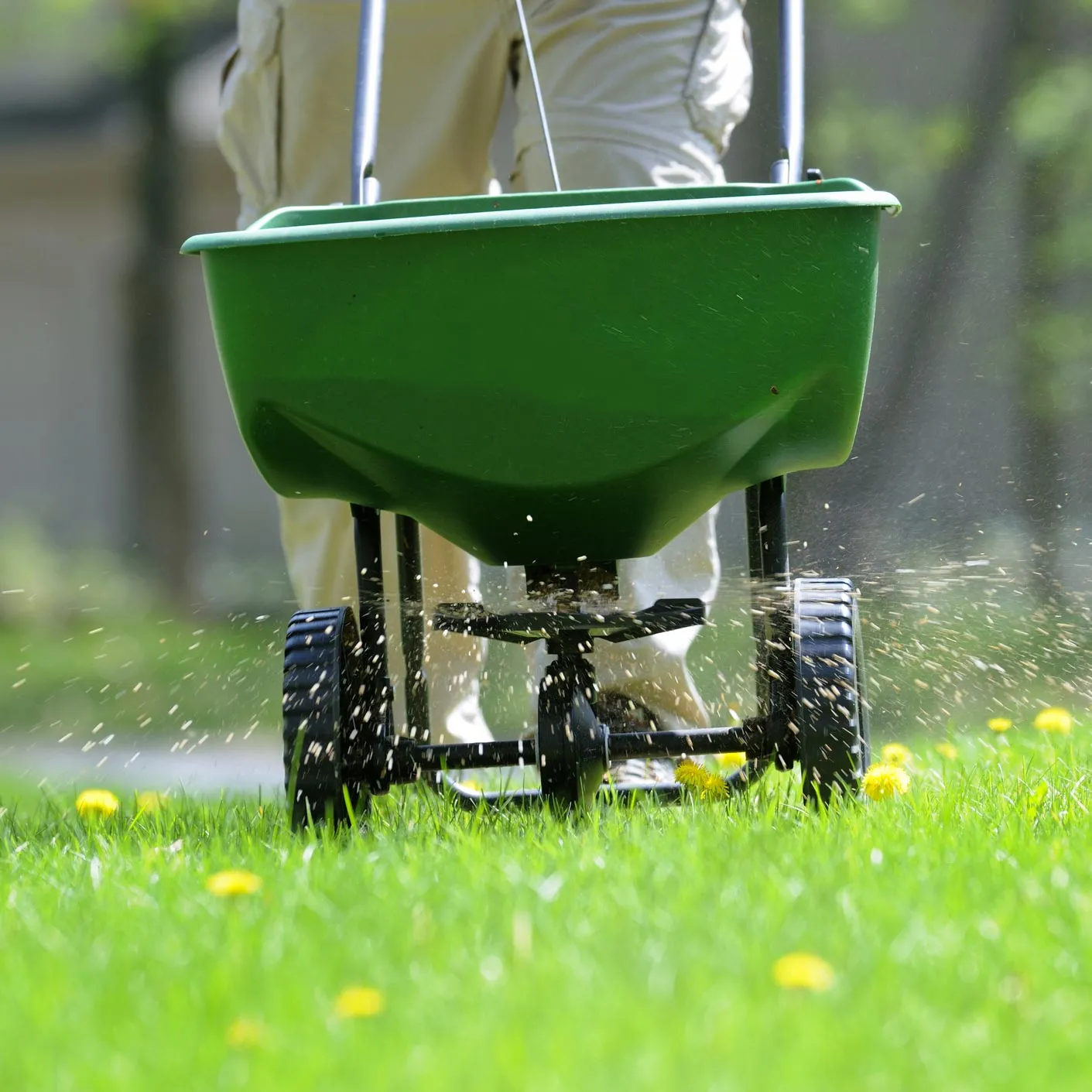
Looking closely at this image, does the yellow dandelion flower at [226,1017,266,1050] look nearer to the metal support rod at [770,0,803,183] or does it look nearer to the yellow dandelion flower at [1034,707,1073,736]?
the metal support rod at [770,0,803,183]

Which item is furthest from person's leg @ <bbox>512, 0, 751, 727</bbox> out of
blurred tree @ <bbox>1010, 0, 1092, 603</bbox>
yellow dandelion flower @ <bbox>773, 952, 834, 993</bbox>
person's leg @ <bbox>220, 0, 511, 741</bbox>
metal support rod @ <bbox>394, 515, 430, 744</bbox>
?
blurred tree @ <bbox>1010, 0, 1092, 603</bbox>

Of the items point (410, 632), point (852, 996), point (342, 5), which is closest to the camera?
point (852, 996)

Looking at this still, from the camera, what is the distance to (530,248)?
159 cm

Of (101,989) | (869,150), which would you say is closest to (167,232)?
(869,150)

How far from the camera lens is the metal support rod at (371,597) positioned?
6.31ft

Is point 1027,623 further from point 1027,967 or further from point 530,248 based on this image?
point 1027,967

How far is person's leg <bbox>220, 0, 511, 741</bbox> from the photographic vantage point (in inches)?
90.7

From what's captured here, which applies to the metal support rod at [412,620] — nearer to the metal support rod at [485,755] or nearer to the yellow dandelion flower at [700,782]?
the metal support rod at [485,755]

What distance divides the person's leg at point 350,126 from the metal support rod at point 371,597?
0.42m

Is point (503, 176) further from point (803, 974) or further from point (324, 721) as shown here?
point (803, 974)

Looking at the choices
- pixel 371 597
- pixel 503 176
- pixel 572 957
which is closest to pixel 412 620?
pixel 371 597

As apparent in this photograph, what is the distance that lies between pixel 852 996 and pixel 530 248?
2.82 feet

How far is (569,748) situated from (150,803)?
0.79 metres

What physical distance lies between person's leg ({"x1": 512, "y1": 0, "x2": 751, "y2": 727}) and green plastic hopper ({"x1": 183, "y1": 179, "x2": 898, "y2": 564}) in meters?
0.41
